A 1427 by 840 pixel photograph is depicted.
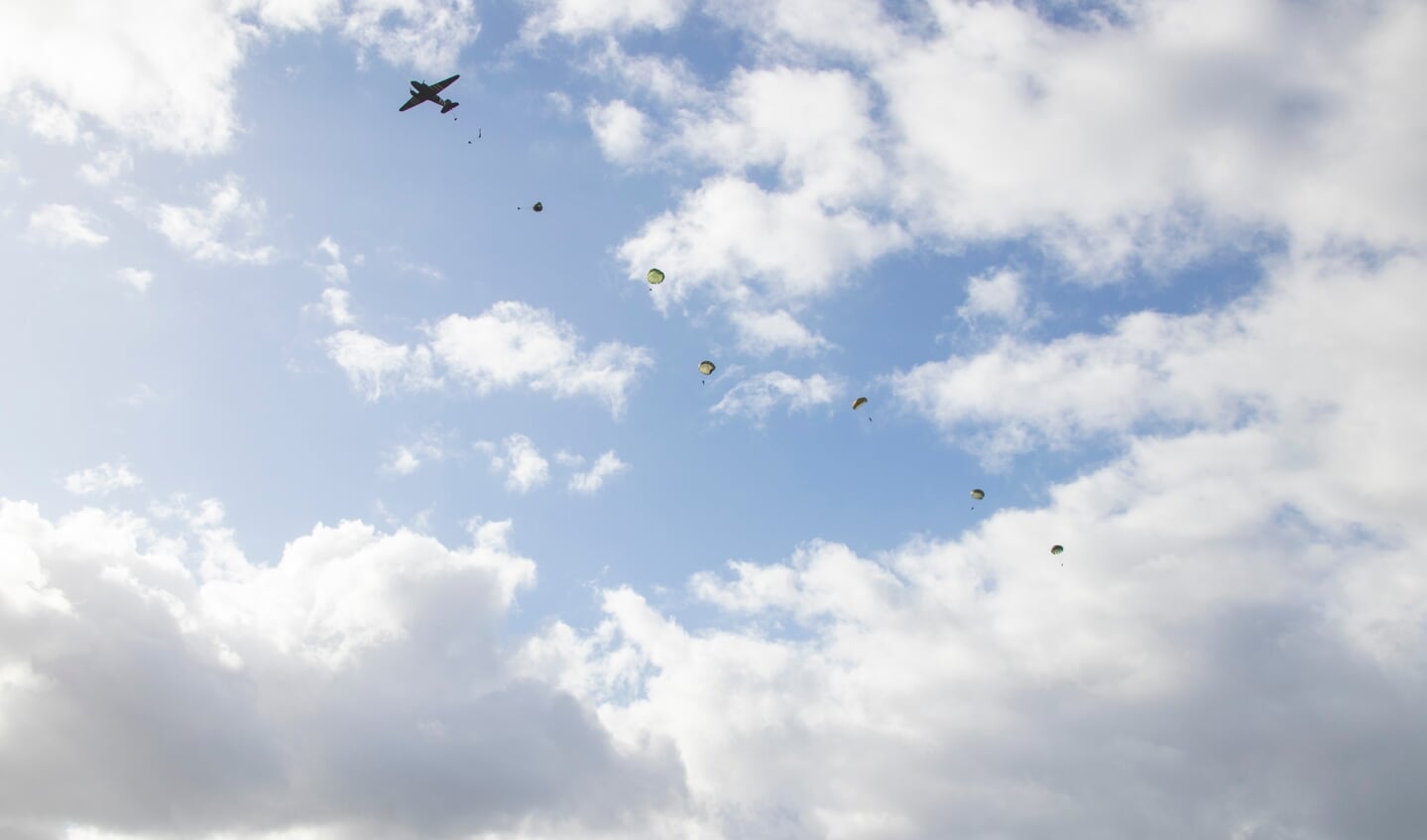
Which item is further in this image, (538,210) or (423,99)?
(423,99)

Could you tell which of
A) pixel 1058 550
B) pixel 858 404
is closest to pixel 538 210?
pixel 858 404

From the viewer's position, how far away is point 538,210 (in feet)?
351

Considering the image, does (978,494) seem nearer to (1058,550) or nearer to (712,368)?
(1058,550)

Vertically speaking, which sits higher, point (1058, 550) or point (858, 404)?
point (858, 404)

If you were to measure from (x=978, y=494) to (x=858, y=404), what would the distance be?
756 inches

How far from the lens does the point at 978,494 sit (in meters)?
120

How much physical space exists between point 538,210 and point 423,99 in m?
25.2

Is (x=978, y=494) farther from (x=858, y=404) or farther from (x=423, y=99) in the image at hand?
(x=423, y=99)

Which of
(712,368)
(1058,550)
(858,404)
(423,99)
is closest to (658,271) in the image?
Result: (712,368)

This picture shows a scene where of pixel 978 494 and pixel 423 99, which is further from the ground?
pixel 423 99

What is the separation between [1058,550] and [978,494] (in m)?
12.4

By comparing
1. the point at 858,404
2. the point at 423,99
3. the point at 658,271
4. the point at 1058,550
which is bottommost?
the point at 1058,550

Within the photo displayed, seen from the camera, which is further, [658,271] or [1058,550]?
[1058,550]

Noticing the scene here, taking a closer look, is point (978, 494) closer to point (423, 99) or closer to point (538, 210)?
point (538, 210)
